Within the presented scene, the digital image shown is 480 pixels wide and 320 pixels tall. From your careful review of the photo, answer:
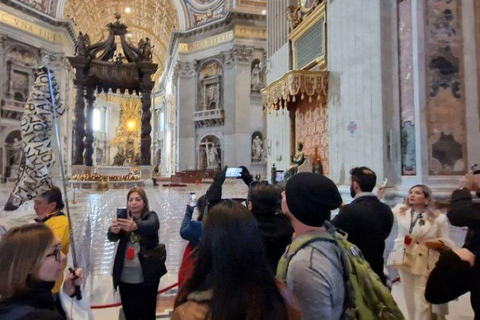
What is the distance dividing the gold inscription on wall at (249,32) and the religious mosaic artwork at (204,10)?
2.33 metres

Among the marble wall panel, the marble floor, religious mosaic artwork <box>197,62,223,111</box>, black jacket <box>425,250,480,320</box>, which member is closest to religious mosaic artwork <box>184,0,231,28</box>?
religious mosaic artwork <box>197,62,223,111</box>

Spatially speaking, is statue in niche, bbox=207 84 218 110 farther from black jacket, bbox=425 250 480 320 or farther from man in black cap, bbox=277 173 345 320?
man in black cap, bbox=277 173 345 320

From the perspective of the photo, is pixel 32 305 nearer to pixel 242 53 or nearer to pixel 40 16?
pixel 242 53

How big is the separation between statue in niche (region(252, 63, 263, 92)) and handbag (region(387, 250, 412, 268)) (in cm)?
2496

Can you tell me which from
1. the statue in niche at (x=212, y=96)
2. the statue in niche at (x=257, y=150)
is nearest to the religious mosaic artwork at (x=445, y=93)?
the statue in niche at (x=257, y=150)

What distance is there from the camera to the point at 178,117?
29.7m

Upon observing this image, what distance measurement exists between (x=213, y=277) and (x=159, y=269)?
1.68 meters

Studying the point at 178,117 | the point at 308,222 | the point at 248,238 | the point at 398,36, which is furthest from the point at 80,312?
the point at 178,117

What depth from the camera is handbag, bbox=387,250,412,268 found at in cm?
322

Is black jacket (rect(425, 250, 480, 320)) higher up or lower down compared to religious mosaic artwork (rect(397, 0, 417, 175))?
lower down

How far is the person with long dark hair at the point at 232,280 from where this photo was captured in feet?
3.76

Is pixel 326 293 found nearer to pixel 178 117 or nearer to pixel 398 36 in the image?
pixel 398 36

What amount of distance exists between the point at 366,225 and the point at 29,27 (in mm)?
29143

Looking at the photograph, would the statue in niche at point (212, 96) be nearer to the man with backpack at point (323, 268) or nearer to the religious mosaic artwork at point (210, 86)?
the religious mosaic artwork at point (210, 86)
